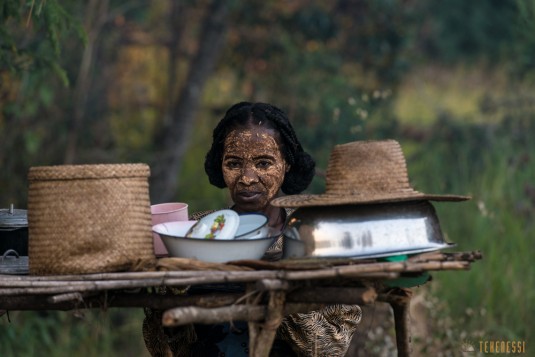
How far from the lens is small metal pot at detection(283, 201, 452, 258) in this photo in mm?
3035

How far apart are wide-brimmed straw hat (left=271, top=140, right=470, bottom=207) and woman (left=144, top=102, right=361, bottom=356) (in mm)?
502

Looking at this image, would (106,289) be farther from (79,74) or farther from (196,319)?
(79,74)

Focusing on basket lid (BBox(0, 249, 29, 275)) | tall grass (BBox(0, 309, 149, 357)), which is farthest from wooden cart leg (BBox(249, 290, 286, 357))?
tall grass (BBox(0, 309, 149, 357))

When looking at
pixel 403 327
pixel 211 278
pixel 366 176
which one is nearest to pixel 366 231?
pixel 366 176

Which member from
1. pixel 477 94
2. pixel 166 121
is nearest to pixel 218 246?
pixel 166 121

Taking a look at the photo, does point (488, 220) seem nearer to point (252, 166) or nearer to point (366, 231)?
point (252, 166)

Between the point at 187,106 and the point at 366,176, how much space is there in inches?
202

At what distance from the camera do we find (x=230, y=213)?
11.0 ft

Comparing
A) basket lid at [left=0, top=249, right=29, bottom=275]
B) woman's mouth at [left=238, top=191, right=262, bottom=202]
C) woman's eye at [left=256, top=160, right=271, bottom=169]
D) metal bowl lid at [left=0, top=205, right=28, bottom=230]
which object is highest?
woman's eye at [left=256, top=160, right=271, bottom=169]

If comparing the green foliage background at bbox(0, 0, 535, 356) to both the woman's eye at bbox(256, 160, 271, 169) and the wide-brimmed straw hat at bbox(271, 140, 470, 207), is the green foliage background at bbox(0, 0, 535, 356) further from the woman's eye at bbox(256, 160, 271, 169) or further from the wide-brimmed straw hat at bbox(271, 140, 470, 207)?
the wide-brimmed straw hat at bbox(271, 140, 470, 207)

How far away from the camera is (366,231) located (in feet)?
9.98

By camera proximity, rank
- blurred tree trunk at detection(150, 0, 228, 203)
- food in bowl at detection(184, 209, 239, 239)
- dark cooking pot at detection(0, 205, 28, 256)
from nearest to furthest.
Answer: food in bowl at detection(184, 209, 239, 239)
dark cooking pot at detection(0, 205, 28, 256)
blurred tree trunk at detection(150, 0, 228, 203)

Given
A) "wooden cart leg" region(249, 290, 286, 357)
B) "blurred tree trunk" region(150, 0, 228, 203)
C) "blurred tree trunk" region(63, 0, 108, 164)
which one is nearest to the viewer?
"wooden cart leg" region(249, 290, 286, 357)

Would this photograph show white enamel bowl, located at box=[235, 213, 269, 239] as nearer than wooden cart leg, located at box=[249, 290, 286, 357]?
No
